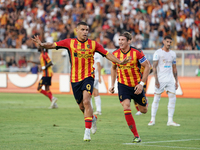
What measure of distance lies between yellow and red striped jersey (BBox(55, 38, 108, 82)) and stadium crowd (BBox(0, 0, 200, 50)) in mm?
15787

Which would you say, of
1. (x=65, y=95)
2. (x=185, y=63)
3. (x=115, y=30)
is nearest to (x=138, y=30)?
(x=115, y=30)

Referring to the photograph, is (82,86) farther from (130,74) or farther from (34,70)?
(34,70)

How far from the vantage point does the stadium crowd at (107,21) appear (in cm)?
2436

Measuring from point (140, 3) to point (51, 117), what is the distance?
16.3 m

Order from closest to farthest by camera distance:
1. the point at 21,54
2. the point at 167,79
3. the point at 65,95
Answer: the point at 167,79, the point at 65,95, the point at 21,54

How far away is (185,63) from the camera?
2145 centimetres

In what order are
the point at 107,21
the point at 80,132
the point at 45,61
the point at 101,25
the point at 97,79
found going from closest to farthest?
the point at 80,132, the point at 97,79, the point at 45,61, the point at 107,21, the point at 101,25

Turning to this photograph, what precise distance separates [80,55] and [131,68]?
1.24 m

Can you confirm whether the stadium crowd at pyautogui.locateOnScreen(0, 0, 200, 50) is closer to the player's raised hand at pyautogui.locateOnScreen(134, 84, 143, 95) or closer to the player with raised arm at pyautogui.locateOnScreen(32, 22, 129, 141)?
the player with raised arm at pyautogui.locateOnScreen(32, 22, 129, 141)

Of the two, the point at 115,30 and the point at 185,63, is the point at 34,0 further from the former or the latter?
the point at 185,63

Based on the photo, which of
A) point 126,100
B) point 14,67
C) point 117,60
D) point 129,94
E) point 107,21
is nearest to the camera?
point 117,60

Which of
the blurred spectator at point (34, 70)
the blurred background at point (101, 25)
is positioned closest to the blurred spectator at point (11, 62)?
the blurred background at point (101, 25)

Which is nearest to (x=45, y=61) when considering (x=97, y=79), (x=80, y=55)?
(x=97, y=79)

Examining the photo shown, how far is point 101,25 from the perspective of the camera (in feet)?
85.7
